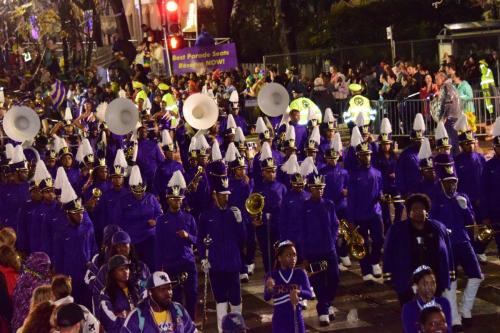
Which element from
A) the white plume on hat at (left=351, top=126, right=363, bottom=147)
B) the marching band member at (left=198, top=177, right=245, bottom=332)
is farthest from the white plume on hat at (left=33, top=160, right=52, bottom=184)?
the white plume on hat at (left=351, top=126, right=363, bottom=147)

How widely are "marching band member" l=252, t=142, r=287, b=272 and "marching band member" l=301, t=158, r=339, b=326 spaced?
76.9 inches

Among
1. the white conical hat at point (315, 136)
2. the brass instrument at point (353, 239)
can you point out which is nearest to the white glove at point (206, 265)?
the brass instrument at point (353, 239)

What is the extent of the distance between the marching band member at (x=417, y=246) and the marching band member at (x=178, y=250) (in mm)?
2878

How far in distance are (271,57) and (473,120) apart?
11587mm

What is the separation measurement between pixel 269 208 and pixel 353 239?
1.34 meters

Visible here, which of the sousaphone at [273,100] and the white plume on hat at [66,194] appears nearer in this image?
the white plume on hat at [66,194]

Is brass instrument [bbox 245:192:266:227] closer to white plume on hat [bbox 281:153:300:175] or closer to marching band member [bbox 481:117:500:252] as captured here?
white plume on hat [bbox 281:153:300:175]

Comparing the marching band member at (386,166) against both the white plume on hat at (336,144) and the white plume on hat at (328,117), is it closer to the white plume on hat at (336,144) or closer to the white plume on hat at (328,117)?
the white plume on hat at (336,144)

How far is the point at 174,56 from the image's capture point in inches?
1150

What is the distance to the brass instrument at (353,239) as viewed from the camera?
1551cm

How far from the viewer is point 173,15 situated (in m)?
26.0

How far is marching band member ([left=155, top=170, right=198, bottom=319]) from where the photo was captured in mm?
13398

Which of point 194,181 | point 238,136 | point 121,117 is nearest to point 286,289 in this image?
point 194,181

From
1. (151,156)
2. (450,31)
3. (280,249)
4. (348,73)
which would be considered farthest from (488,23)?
(280,249)
